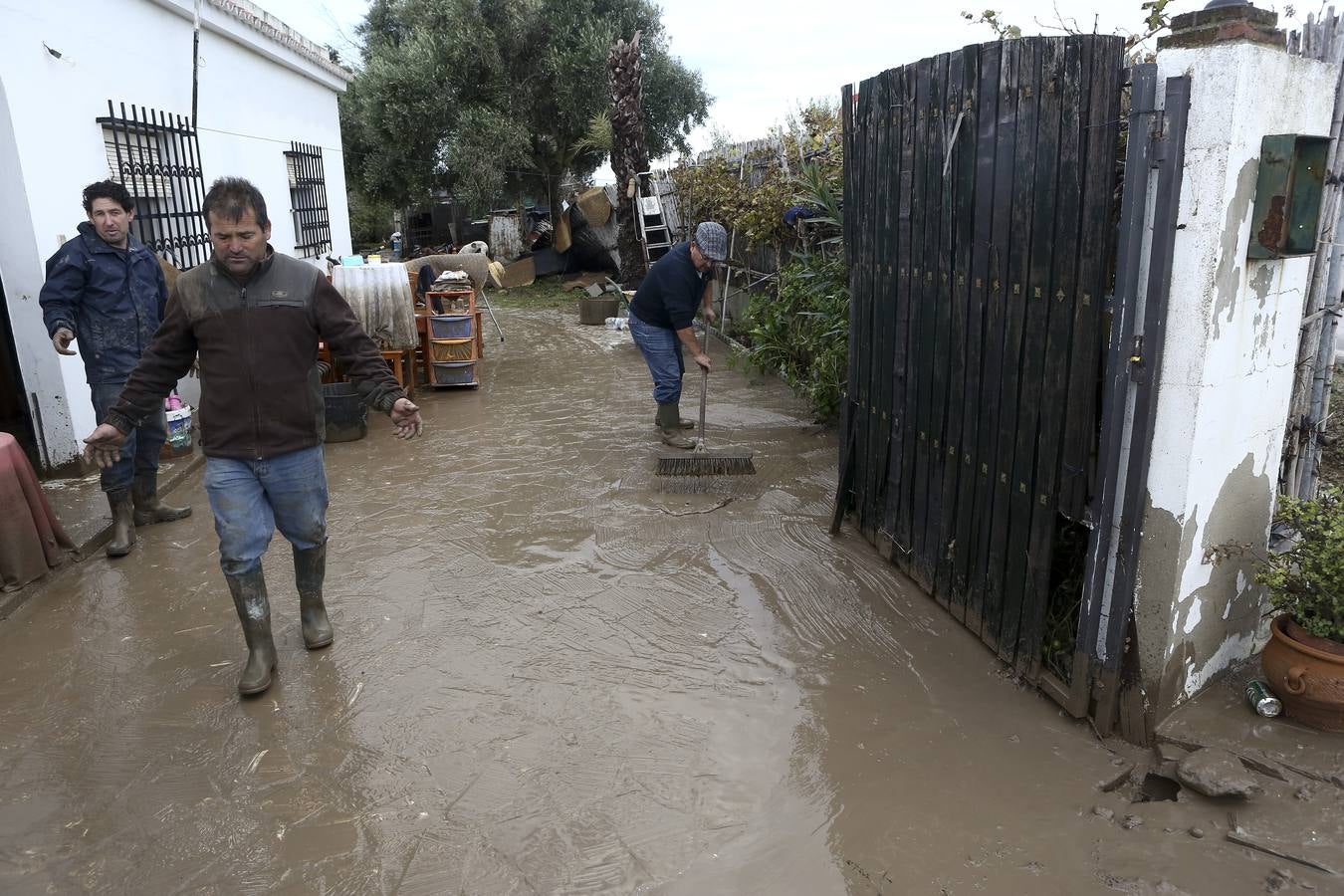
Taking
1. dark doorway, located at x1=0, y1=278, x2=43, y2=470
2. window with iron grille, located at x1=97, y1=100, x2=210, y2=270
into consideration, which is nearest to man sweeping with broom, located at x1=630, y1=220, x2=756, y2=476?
window with iron grille, located at x1=97, y1=100, x2=210, y2=270

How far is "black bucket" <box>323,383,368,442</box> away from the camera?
7.40 m

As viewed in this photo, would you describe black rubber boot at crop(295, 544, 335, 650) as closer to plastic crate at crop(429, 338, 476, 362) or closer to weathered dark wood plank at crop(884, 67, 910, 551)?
weathered dark wood plank at crop(884, 67, 910, 551)

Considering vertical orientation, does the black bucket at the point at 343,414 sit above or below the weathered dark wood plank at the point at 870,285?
below

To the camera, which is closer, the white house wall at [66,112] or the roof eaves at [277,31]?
the white house wall at [66,112]

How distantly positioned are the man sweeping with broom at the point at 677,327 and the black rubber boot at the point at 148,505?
3026 millimetres

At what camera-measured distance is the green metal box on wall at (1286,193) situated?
2.81 metres

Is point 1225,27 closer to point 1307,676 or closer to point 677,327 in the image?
point 1307,676

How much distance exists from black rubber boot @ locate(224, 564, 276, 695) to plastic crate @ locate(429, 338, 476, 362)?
558cm

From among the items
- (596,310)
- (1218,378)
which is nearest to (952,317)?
(1218,378)

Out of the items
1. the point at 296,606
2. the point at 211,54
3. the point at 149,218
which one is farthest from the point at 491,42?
the point at 296,606

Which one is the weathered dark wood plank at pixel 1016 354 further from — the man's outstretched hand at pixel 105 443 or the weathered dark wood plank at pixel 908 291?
the man's outstretched hand at pixel 105 443

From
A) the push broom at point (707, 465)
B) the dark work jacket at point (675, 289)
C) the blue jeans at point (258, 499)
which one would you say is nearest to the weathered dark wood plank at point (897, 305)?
the push broom at point (707, 465)

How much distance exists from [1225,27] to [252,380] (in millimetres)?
3440

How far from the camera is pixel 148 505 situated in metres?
5.55
